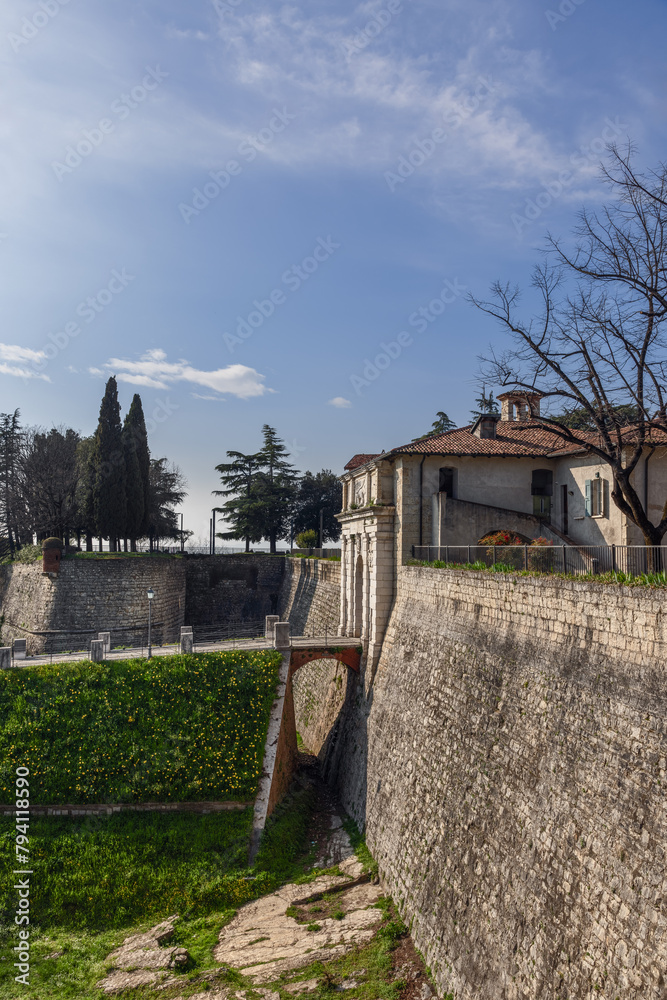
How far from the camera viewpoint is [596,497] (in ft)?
71.3

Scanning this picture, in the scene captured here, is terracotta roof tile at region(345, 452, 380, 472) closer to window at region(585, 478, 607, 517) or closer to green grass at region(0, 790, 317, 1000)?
window at region(585, 478, 607, 517)

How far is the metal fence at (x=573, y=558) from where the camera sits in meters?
12.3

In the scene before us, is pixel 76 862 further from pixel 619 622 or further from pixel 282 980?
pixel 619 622

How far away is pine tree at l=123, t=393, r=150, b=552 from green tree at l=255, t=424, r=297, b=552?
16230 mm

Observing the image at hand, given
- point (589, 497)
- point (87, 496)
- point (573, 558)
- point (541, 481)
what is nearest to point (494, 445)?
point (541, 481)

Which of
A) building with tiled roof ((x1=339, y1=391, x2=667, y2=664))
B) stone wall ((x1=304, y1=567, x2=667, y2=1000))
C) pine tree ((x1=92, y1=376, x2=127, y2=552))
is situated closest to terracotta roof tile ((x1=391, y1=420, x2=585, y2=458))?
building with tiled roof ((x1=339, y1=391, x2=667, y2=664))

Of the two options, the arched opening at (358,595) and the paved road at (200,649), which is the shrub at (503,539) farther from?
the paved road at (200,649)

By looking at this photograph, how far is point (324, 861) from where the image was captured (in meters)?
18.2

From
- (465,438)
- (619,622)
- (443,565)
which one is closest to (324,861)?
(443,565)

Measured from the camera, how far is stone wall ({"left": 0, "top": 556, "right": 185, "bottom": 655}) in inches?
1272

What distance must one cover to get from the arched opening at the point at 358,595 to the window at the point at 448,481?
18.0 ft

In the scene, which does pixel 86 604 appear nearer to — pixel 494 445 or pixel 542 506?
pixel 494 445

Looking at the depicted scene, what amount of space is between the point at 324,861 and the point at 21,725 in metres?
11.2

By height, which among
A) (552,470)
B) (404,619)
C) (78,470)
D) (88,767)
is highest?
(78,470)
